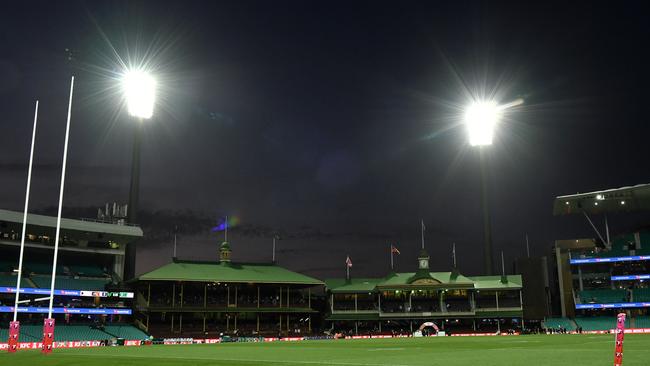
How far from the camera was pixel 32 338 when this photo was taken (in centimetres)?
6512

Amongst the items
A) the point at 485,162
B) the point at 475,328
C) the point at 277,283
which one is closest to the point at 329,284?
the point at 277,283

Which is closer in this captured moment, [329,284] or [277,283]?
[277,283]

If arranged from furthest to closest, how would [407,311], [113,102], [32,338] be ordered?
[407,311]
[113,102]
[32,338]

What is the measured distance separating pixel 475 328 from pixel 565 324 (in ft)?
47.5

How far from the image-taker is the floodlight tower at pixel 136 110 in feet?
274

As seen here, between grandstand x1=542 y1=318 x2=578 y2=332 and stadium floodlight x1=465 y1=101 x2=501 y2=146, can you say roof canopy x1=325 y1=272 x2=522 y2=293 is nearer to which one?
grandstand x1=542 y1=318 x2=578 y2=332

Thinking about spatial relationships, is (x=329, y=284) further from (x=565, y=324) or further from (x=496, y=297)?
(x=565, y=324)

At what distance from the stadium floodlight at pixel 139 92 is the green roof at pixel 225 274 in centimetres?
2417

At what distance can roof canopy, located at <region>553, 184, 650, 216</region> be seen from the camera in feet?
313

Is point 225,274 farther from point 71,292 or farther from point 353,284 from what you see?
point 353,284

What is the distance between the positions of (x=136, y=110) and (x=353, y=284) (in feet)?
158

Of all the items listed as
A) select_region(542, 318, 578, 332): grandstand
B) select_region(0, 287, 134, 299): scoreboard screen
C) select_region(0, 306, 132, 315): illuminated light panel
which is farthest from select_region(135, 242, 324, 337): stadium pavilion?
select_region(542, 318, 578, 332): grandstand

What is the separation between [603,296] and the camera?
98.4 m

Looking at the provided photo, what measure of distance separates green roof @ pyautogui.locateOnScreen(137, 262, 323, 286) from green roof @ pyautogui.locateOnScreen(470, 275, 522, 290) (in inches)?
1138
